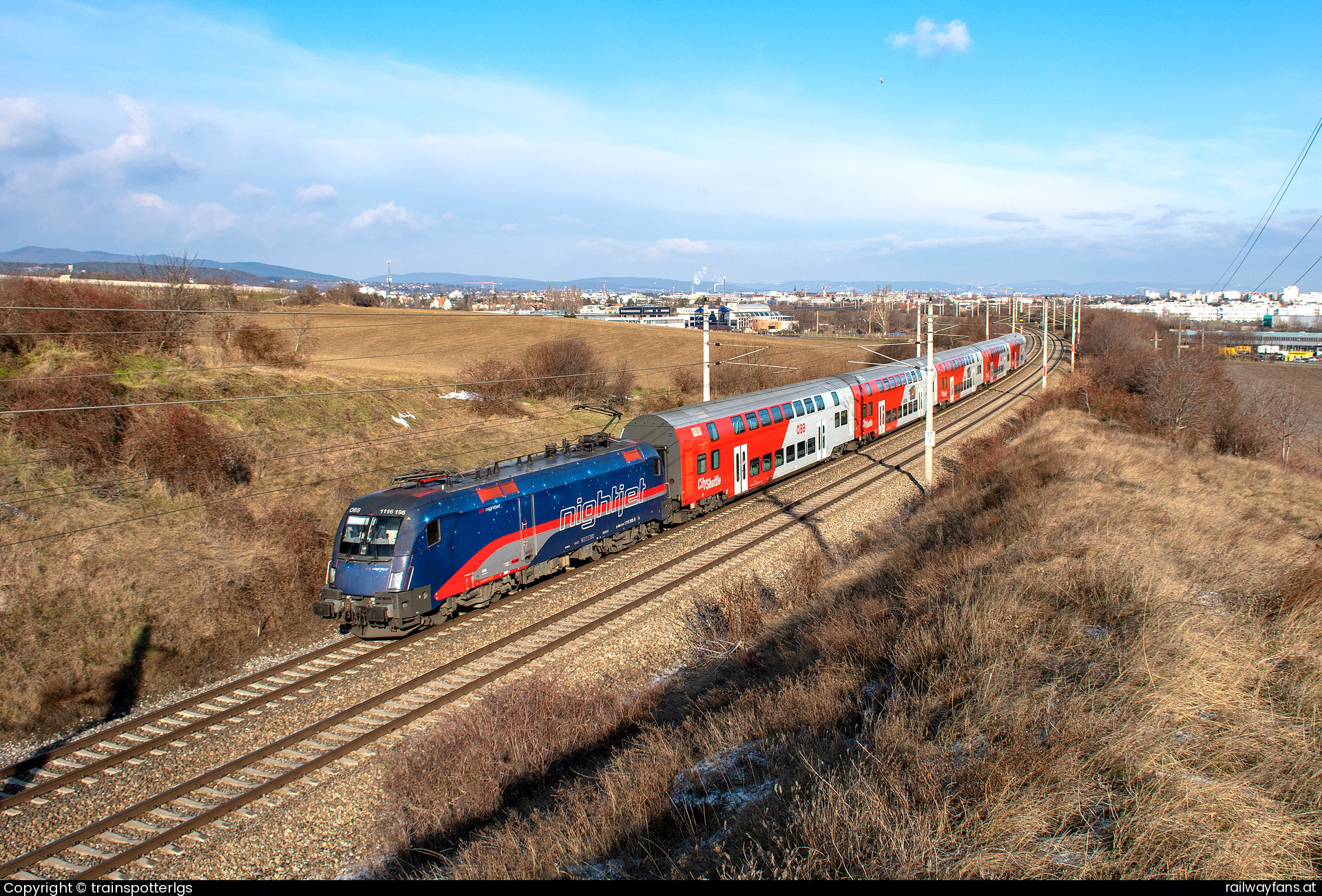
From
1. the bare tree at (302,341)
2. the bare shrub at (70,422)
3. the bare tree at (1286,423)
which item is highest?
the bare tree at (302,341)

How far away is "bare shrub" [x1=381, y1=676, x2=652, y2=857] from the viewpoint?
863 centimetres

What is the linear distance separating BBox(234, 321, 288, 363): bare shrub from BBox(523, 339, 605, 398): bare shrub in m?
12.0

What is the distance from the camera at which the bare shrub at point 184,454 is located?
770 inches

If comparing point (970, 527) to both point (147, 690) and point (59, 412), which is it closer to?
point (147, 690)

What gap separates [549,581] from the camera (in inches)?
680

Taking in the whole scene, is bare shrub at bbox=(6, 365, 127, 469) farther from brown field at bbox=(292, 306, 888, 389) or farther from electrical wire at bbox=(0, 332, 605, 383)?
brown field at bbox=(292, 306, 888, 389)

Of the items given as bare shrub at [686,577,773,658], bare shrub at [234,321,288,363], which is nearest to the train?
bare shrub at [686,577,773,658]

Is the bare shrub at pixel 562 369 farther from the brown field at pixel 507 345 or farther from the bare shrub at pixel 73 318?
the bare shrub at pixel 73 318

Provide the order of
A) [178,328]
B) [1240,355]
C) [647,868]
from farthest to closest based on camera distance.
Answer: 1. [1240,355]
2. [178,328]
3. [647,868]

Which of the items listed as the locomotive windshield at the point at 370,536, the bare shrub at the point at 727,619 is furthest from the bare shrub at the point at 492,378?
the bare shrub at the point at 727,619

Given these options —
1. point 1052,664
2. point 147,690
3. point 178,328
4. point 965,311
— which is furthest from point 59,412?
point 965,311

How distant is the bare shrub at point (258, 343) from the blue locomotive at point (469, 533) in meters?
18.8

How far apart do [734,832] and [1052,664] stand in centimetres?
444

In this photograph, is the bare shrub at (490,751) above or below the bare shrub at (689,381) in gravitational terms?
below
